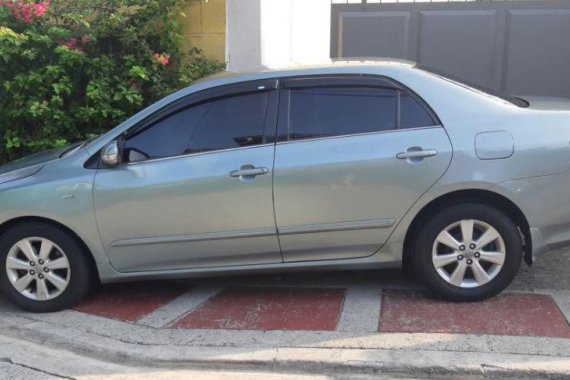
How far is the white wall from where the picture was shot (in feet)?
→ 22.5

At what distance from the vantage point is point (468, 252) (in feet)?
13.6

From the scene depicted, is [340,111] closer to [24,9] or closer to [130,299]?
[130,299]

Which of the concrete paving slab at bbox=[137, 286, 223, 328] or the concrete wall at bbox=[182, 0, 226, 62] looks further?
the concrete wall at bbox=[182, 0, 226, 62]

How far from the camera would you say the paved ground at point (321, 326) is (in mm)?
3590

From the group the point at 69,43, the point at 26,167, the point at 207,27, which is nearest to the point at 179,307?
the point at 26,167

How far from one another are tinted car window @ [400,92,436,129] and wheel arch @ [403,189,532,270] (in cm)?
50

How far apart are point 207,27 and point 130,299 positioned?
332cm

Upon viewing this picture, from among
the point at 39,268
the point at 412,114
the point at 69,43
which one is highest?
the point at 69,43

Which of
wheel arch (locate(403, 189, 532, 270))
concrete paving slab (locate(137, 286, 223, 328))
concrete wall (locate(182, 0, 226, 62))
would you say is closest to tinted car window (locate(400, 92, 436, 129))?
wheel arch (locate(403, 189, 532, 270))

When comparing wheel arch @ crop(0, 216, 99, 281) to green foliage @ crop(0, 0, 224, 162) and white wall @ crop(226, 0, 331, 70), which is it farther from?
white wall @ crop(226, 0, 331, 70)

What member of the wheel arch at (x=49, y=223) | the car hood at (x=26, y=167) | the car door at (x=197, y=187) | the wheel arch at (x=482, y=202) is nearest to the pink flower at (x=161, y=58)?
the car hood at (x=26, y=167)

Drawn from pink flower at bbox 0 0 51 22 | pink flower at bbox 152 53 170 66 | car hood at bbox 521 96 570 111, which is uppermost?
pink flower at bbox 0 0 51 22

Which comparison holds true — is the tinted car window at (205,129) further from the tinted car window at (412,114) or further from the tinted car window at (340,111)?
the tinted car window at (412,114)

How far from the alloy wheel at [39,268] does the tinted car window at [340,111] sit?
1862 mm
